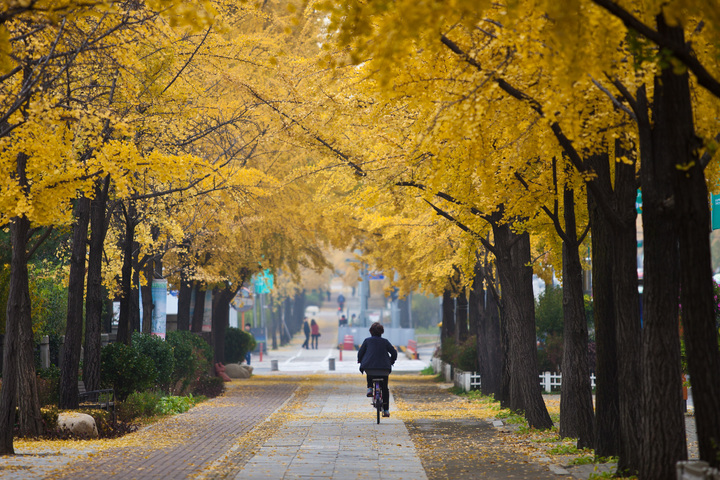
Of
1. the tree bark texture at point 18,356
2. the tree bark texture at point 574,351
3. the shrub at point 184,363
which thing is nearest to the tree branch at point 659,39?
the tree bark texture at point 574,351

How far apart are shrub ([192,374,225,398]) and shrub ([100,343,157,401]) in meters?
6.62

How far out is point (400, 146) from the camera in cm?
1445

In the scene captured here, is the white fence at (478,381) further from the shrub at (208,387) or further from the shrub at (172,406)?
the shrub at (172,406)

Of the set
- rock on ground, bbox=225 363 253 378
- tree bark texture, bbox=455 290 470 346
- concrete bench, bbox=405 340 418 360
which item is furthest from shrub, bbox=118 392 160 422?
concrete bench, bbox=405 340 418 360

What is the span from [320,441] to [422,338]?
66071 millimetres

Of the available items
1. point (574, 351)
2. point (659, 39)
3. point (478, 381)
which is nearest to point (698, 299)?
point (659, 39)

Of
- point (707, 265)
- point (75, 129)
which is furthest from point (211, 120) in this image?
point (707, 265)

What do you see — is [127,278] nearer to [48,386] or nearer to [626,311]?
[48,386]

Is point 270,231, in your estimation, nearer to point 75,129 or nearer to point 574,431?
point 75,129

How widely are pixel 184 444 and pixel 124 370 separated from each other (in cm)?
412

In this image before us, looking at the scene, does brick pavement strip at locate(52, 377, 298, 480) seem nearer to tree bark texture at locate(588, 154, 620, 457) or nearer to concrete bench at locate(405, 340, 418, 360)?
tree bark texture at locate(588, 154, 620, 457)

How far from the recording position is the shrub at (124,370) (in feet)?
55.5

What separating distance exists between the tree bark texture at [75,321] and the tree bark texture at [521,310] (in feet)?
24.0

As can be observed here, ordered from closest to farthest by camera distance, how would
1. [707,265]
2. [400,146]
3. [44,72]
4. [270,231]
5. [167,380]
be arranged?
[707,265]
[44,72]
[400,146]
[167,380]
[270,231]
